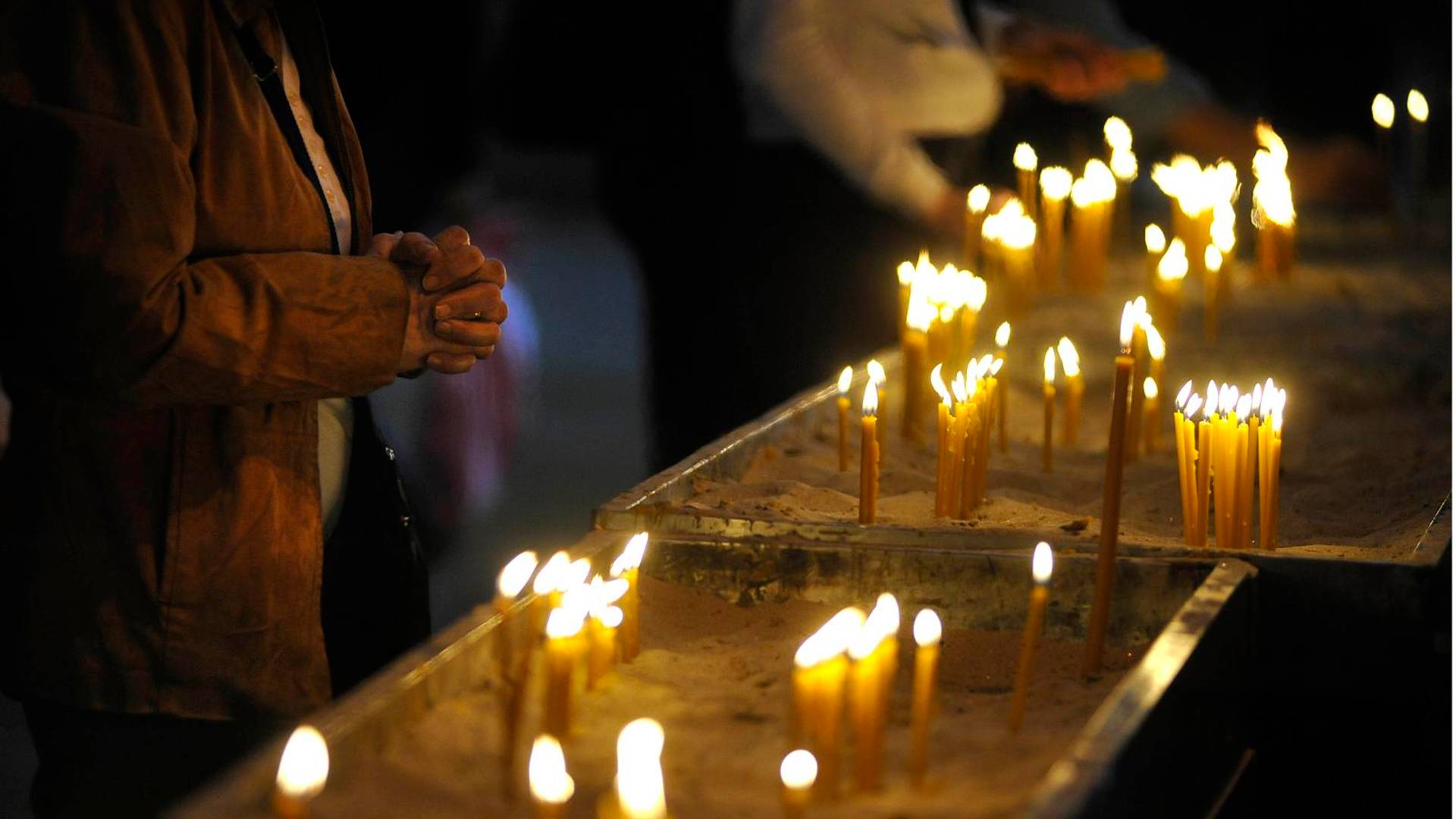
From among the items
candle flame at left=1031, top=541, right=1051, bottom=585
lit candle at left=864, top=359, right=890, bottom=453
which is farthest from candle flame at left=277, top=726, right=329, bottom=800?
lit candle at left=864, top=359, right=890, bottom=453

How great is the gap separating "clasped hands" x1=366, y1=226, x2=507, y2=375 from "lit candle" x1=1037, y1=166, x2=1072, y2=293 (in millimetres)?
2395

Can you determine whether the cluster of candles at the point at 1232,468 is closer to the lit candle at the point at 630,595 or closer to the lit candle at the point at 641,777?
the lit candle at the point at 630,595

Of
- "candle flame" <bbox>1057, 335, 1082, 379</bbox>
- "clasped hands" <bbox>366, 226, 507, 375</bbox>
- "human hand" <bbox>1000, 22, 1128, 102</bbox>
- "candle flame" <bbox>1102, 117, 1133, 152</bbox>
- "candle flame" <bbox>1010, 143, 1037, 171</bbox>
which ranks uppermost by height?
"human hand" <bbox>1000, 22, 1128, 102</bbox>

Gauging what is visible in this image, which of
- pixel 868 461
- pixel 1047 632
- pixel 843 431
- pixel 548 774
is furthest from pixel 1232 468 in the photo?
pixel 548 774

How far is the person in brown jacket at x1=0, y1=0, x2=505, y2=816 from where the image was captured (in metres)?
1.69

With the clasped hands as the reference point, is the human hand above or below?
above

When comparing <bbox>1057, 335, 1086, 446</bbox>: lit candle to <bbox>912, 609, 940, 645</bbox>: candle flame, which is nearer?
<bbox>912, 609, 940, 645</bbox>: candle flame

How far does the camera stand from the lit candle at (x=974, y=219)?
3875mm

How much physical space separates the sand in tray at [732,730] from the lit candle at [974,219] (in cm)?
201

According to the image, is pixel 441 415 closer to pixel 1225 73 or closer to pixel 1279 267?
pixel 1279 267

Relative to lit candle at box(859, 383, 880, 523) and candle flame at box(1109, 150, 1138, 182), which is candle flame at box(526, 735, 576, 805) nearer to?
lit candle at box(859, 383, 880, 523)

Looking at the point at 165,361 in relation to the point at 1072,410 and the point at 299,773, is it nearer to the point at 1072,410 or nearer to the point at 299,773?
the point at 299,773

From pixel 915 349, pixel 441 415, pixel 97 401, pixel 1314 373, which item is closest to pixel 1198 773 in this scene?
pixel 97 401

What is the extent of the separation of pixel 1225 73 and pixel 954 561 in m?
5.44
